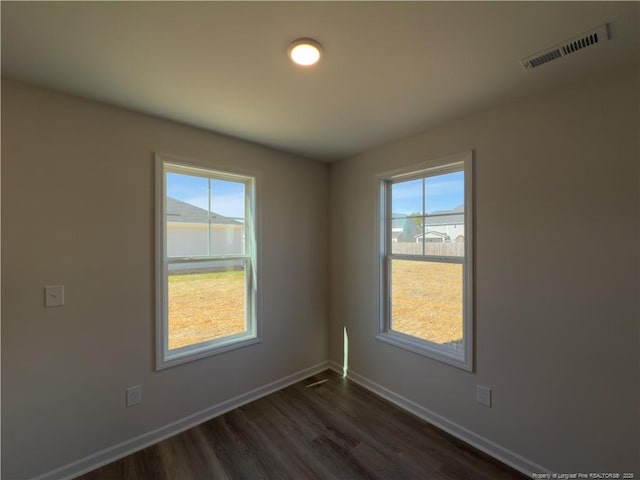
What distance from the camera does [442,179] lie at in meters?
2.35

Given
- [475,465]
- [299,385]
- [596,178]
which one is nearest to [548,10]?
[596,178]

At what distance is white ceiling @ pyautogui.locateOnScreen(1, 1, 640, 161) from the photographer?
45.0 inches

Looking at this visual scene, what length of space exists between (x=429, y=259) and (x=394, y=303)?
613mm

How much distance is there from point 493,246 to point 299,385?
231 centimetres

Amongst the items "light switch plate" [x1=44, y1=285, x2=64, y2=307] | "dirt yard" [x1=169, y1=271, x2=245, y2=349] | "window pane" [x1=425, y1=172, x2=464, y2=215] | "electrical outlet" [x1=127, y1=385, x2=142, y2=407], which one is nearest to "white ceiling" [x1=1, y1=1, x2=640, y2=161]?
"window pane" [x1=425, y1=172, x2=464, y2=215]

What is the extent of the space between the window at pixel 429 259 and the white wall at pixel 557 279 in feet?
0.33

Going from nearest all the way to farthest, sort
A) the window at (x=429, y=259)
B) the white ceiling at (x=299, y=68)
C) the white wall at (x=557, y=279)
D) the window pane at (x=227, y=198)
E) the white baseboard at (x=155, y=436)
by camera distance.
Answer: the white ceiling at (x=299, y=68) → the white wall at (x=557, y=279) → the white baseboard at (x=155, y=436) → the window at (x=429, y=259) → the window pane at (x=227, y=198)

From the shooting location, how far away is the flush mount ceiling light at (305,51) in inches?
51.4

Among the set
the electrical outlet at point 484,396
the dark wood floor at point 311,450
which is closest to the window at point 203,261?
the dark wood floor at point 311,450

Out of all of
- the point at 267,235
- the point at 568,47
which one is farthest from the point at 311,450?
the point at 568,47

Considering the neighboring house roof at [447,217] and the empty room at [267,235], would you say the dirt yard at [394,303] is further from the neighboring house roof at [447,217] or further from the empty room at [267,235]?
the neighboring house roof at [447,217]

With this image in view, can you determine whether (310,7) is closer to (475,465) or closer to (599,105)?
(599,105)

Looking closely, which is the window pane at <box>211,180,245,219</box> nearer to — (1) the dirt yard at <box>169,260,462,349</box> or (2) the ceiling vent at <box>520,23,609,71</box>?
(1) the dirt yard at <box>169,260,462,349</box>

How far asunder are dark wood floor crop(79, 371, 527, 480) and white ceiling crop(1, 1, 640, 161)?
2.50m
